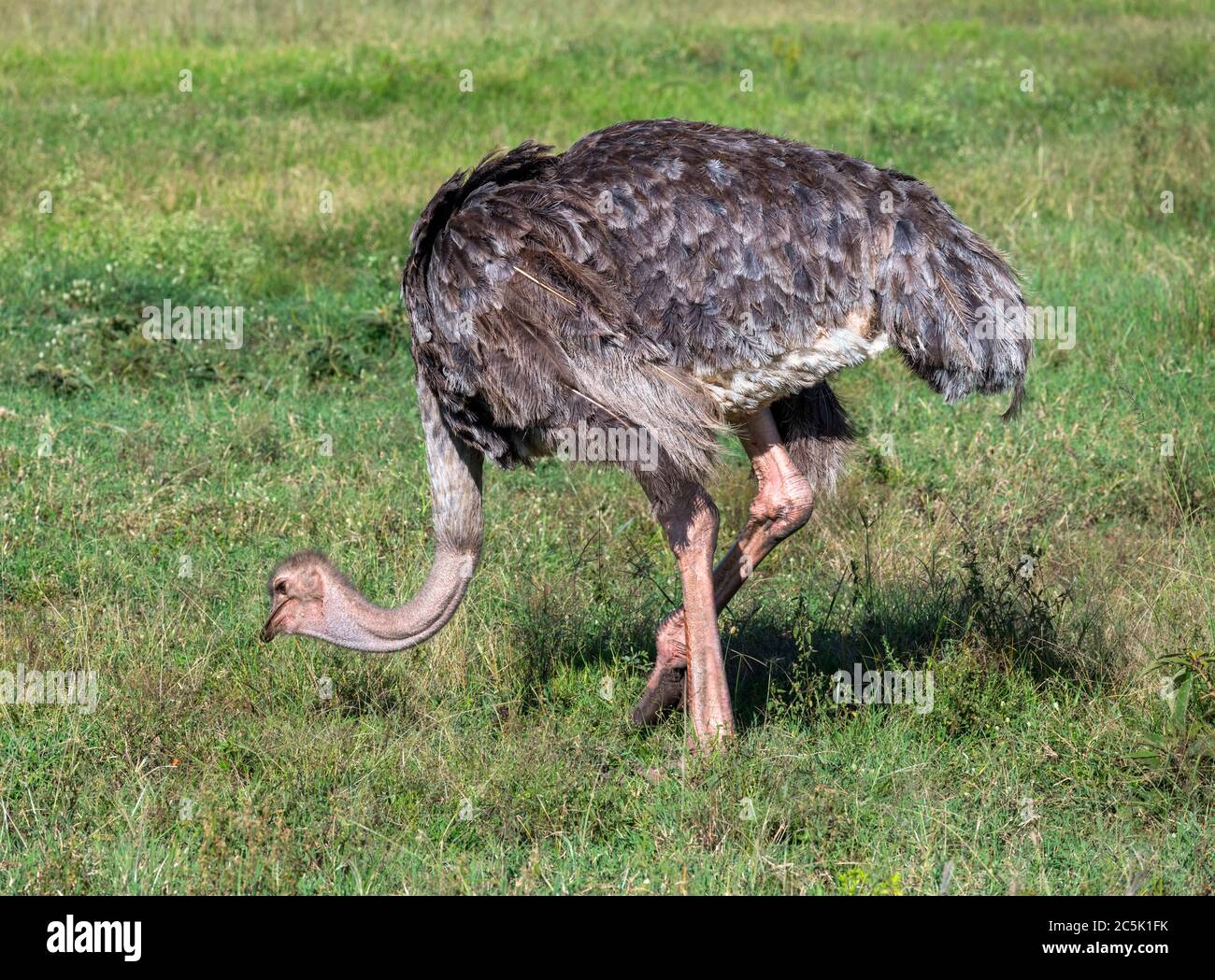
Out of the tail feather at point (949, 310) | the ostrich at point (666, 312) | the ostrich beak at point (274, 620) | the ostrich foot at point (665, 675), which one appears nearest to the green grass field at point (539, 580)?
the ostrich foot at point (665, 675)

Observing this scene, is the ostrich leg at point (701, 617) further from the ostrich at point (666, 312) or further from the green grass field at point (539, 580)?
the green grass field at point (539, 580)

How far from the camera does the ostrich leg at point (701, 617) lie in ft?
14.6

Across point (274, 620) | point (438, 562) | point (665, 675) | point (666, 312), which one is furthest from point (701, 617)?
point (274, 620)

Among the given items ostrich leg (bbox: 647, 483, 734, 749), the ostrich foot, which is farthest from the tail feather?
the ostrich foot

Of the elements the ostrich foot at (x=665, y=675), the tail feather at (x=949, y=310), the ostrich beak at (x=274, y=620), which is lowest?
the ostrich foot at (x=665, y=675)

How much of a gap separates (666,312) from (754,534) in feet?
2.89

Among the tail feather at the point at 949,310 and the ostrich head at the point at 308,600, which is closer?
the tail feather at the point at 949,310

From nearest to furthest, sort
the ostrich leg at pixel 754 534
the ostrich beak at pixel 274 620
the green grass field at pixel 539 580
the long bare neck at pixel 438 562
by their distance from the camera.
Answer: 1. the green grass field at pixel 539 580
2. the long bare neck at pixel 438 562
3. the ostrich beak at pixel 274 620
4. the ostrich leg at pixel 754 534

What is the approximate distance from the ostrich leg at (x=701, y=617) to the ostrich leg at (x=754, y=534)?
149 mm

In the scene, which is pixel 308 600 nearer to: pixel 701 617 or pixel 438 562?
pixel 438 562

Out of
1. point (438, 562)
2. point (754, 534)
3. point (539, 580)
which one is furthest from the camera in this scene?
point (539, 580)

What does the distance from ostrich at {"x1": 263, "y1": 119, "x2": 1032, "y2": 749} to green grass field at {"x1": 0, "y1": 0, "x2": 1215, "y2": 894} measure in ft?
1.47

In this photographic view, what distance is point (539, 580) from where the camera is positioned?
18.1 ft

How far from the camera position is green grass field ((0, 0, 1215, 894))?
4.02 metres
